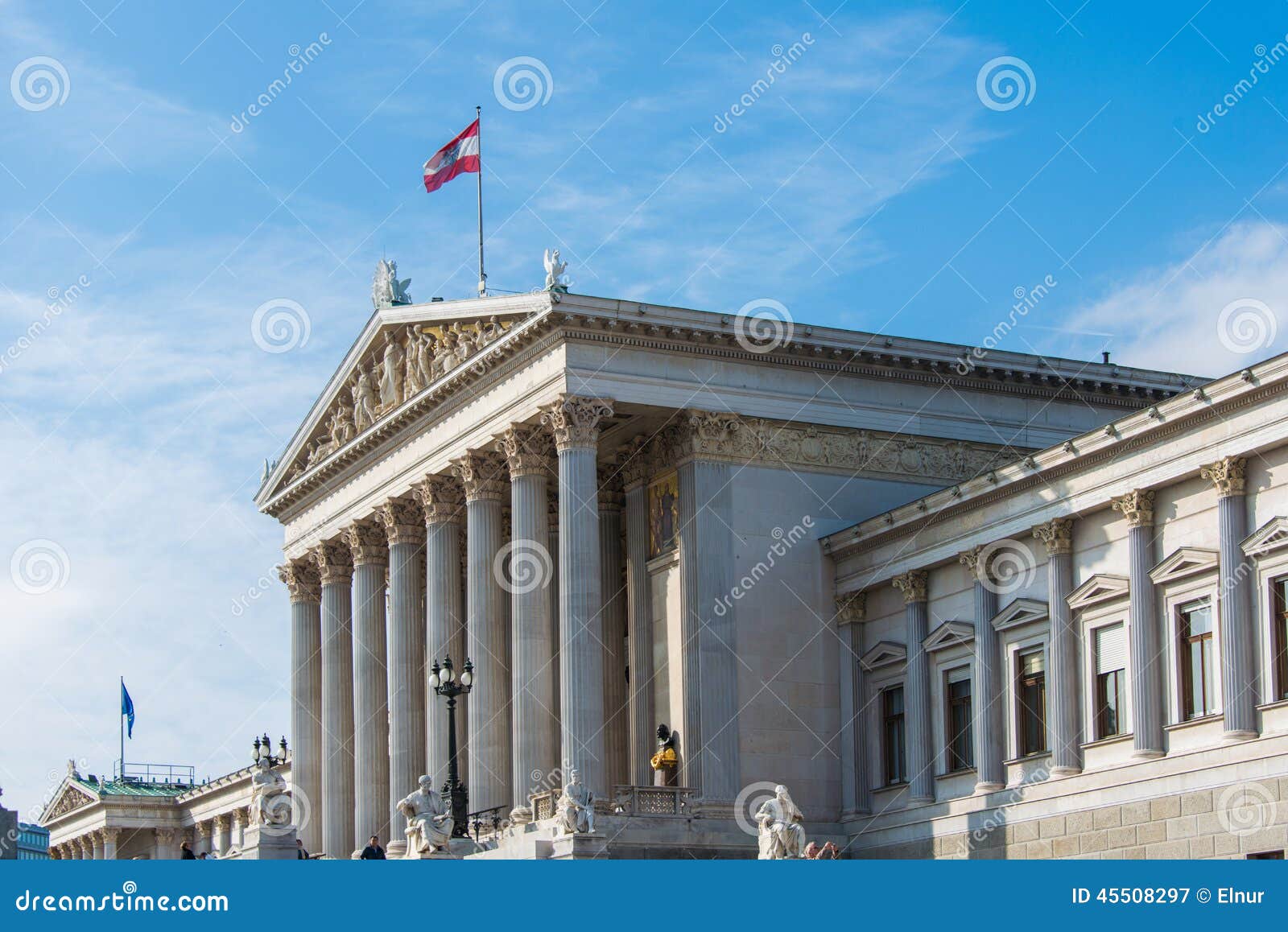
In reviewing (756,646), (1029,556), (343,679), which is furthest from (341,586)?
(1029,556)

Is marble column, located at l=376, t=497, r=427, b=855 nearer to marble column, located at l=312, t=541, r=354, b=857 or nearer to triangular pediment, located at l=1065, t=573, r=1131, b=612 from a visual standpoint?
marble column, located at l=312, t=541, r=354, b=857

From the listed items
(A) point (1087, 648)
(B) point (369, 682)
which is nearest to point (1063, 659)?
(A) point (1087, 648)

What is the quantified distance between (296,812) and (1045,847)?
28478mm

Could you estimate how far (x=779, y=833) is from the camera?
126 ft

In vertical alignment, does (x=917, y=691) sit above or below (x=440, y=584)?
below

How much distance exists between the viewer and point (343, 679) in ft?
221

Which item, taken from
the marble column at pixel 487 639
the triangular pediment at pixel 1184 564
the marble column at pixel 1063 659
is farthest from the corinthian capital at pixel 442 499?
the triangular pediment at pixel 1184 564

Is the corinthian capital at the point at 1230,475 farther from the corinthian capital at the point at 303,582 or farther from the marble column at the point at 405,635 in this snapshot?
the corinthian capital at the point at 303,582

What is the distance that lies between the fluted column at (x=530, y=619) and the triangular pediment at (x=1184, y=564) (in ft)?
50.5

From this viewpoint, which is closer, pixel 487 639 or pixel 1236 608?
pixel 1236 608

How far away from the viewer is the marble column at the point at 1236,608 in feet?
139

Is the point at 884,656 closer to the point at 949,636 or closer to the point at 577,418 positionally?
the point at 949,636

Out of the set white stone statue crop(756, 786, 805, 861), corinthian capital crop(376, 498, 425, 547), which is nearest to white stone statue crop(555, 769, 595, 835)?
white stone statue crop(756, 786, 805, 861)

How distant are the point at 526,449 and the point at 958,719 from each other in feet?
41.4
